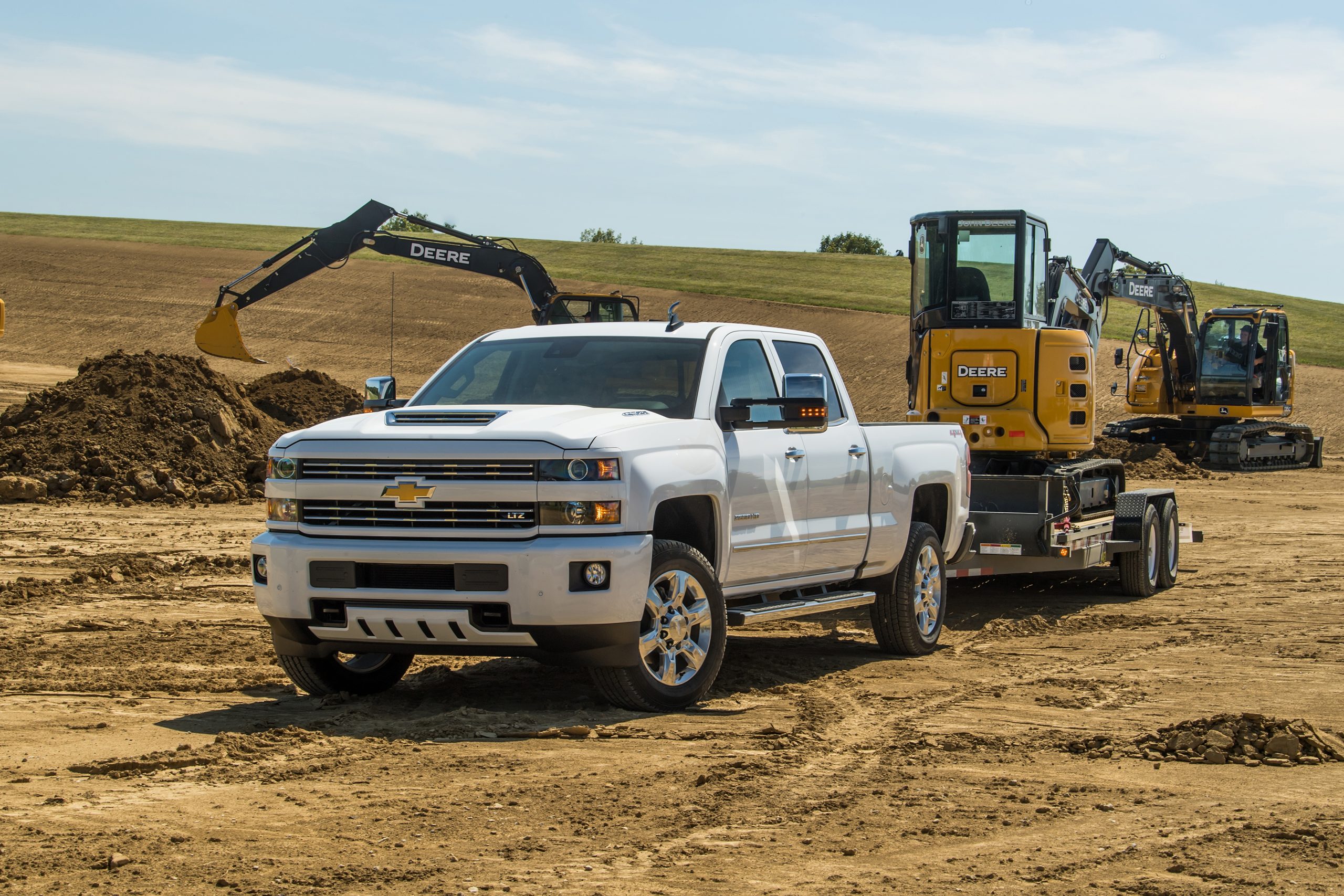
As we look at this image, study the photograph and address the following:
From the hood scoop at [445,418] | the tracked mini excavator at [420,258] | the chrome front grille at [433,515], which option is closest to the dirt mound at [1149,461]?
the tracked mini excavator at [420,258]

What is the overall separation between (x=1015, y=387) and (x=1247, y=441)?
20.0 m

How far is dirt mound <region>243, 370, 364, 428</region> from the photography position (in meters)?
25.9

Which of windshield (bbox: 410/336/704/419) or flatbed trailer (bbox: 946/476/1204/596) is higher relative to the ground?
windshield (bbox: 410/336/704/419)

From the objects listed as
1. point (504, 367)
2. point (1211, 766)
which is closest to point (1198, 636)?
point (1211, 766)

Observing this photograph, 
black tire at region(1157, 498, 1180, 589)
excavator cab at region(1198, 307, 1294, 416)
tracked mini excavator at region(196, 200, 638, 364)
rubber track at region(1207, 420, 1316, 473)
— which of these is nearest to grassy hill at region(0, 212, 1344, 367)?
rubber track at region(1207, 420, 1316, 473)

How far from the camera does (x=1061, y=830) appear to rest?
5879 mm

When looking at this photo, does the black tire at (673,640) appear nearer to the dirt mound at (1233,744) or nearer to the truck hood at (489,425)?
the truck hood at (489,425)

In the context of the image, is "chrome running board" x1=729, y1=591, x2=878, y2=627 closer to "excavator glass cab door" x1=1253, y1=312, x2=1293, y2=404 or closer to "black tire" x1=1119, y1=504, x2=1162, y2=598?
"black tire" x1=1119, y1=504, x2=1162, y2=598

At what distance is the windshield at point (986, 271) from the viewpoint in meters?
14.9

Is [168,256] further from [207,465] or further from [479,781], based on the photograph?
[479,781]

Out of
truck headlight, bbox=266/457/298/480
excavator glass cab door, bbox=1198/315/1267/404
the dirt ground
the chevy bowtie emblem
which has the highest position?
excavator glass cab door, bbox=1198/315/1267/404

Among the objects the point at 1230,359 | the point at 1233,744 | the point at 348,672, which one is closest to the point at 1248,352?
the point at 1230,359

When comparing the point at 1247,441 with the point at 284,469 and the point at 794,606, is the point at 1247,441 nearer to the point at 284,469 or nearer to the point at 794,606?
the point at 794,606

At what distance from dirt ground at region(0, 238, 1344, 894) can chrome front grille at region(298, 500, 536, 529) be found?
1.03 meters
